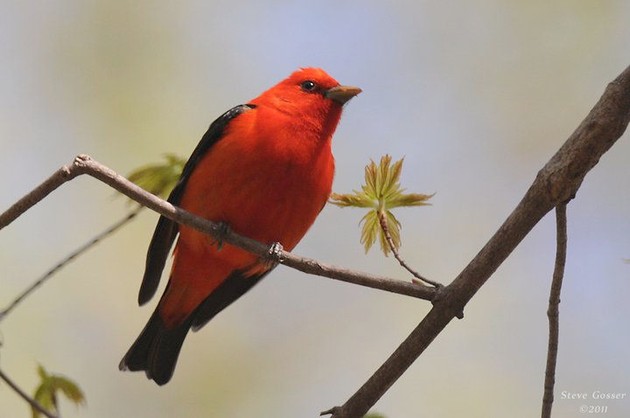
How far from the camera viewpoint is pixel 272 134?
4.24 m

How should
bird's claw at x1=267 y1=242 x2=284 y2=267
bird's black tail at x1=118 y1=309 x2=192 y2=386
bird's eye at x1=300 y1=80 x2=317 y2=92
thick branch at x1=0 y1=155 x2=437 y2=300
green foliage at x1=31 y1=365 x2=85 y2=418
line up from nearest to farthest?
thick branch at x1=0 y1=155 x2=437 y2=300
green foliage at x1=31 y1=365 x2=85 y2=418
bird's claw at x1=267 y1=242 x2=284 y2=267
bird's eye at x1=300 y1=80 x2=317 y2=92
bird's black tail at x1=118 y1=309 x2=192 y2=386

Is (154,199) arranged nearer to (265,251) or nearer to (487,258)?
(265,251)

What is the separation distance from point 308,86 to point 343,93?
9.9 inches

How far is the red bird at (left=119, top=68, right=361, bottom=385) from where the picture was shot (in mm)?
4176

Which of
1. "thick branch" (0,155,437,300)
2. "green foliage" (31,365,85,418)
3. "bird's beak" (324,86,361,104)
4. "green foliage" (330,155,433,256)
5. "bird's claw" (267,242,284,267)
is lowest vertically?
"green foliage" (31,365,85,418)

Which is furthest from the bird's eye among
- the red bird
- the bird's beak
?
the bird's beak

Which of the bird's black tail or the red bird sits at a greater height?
the red bird

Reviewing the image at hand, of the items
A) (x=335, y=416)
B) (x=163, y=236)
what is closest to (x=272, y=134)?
(x=163, y=236)

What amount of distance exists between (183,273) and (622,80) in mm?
2752

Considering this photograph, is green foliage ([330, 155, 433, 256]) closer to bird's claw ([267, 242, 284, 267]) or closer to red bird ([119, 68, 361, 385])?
bird's claw ([267, 242, 284, 267])

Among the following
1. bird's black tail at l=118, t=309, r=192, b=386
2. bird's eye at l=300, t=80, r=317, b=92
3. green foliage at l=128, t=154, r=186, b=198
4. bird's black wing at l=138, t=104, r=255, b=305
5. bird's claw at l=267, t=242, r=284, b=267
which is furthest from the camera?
bird's black tail at l=118, t=309, r=192, b=386

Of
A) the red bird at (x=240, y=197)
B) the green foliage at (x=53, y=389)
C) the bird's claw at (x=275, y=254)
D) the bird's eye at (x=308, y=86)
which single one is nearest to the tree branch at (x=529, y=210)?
the bird's claw at (x=275, y=254)

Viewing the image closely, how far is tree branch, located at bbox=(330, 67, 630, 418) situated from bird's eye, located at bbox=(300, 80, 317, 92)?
6.12ft

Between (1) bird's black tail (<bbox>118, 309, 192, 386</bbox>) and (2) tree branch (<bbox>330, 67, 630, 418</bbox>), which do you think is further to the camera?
(1) bird's black tail (<bbox>118, 309, 192, 386</bbox>)
